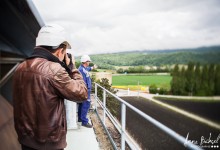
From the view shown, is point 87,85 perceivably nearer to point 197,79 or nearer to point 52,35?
point 52,35

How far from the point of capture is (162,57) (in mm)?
695

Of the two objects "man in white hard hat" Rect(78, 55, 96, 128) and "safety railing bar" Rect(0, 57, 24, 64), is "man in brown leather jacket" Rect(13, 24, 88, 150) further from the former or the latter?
"man in white hard hat" Rect(78, 55, 96, 128)

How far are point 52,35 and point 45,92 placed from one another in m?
0.33

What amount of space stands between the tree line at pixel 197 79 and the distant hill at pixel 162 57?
0.01 m

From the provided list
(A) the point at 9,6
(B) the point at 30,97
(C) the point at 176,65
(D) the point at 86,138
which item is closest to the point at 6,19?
(A) the point at 9,6

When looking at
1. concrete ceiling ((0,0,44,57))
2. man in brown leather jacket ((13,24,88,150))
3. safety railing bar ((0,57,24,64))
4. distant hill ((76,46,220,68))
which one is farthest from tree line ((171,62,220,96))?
safety railing bar ((0,57,24,64))

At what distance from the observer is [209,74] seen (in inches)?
17.8

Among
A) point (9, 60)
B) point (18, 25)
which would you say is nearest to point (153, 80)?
point (18, 25)

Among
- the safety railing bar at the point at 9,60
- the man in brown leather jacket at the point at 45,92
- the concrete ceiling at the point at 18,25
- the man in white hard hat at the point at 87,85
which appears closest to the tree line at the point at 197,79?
the man in brown leather jacket at the point at 45,92

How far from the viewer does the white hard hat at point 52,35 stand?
1.40m

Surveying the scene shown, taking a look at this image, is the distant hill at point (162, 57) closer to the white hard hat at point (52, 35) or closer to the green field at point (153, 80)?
the green field at point (153, 80)

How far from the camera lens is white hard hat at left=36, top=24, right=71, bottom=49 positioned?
55.0 inches

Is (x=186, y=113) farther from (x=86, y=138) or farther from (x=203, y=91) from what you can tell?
(x=86, y=138)

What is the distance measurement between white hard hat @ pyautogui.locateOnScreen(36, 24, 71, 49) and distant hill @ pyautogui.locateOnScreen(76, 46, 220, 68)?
0.28 m
